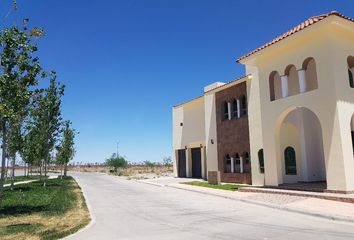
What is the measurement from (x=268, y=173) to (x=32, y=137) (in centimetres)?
1822

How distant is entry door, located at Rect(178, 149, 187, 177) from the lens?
119ft

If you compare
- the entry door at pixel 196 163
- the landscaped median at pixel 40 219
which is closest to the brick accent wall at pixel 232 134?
the entry door at pixel 196 163

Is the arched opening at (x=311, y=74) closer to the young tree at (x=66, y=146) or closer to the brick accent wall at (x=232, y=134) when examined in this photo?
the brick accent wall at (x=232, y=134)

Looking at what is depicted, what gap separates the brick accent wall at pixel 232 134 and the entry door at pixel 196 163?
6.25m

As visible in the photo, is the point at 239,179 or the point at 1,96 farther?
the point at 239,179

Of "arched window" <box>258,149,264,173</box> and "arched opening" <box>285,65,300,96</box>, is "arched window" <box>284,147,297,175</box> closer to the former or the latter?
"arched window" <box>258,149,264,173</box>

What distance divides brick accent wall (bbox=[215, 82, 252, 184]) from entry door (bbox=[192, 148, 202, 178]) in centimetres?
625

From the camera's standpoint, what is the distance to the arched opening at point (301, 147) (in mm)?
20547

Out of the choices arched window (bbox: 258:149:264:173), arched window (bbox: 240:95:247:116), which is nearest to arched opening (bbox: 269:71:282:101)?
arched window (bbox: 240:95:247:116)

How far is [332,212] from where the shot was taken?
11.6 meters

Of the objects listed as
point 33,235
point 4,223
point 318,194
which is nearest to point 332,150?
point 318,194

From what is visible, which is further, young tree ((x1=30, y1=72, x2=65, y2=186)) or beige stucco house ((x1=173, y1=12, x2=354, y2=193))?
young tree ((x1=30, y1=72, x2=65, y2=186))

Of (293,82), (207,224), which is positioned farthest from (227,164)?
(207,224)

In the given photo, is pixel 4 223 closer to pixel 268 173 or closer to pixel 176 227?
pixel 176 227
